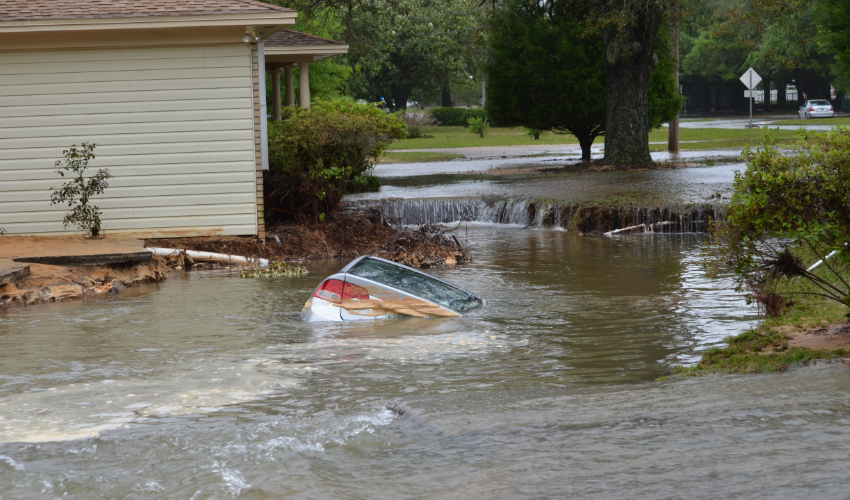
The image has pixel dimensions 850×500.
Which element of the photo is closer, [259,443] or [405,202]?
[259,443]

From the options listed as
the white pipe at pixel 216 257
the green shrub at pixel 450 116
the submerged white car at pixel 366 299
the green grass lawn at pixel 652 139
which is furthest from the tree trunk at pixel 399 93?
the submerged white car at pixel 366 299

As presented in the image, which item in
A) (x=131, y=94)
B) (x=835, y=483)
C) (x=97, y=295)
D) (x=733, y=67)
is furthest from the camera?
(x=733, y=67)

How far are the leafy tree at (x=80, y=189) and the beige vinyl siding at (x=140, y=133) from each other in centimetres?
19

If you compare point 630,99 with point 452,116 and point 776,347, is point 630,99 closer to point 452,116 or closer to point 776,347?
point 776,347

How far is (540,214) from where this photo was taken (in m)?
17.8

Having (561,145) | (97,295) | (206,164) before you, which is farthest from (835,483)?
(561,145)

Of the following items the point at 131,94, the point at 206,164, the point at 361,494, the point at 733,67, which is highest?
the point at 733,67

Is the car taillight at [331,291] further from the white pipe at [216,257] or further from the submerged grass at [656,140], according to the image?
the submerged grass at [656,140]

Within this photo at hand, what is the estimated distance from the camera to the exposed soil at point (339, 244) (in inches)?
517

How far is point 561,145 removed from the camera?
41969 millimetres

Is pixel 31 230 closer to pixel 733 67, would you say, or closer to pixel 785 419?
pixel 785 419

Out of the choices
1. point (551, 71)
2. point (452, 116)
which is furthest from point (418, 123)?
point (551, 71)

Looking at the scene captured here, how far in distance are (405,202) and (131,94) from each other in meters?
6.69

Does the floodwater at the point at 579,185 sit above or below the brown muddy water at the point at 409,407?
above
